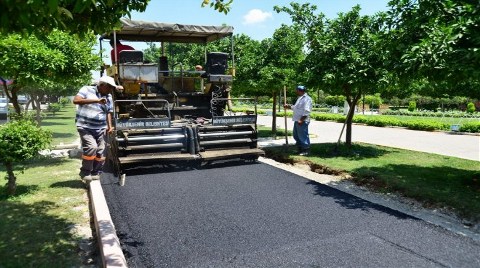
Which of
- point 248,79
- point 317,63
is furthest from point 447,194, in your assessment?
point 248,79

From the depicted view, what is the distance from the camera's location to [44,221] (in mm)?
4363

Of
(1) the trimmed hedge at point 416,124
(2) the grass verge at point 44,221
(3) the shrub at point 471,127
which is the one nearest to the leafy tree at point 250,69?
(2) the grass verge at point 44,221

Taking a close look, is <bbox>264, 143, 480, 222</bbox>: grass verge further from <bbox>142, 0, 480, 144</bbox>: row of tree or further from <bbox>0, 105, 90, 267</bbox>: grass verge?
<bbox>0, 105, 90, 267</bbox>: grass verge

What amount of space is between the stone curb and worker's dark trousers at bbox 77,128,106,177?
987mm

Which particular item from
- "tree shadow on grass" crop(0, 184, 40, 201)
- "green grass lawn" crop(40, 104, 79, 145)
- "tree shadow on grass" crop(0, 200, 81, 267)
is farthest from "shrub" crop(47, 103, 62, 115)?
"tree shadow on grass" crop(0, 200, 81, 267)

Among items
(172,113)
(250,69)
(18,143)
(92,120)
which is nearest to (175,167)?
(172,113)

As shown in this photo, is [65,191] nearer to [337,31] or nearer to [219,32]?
[219,32]

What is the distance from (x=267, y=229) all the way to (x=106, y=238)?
173cm

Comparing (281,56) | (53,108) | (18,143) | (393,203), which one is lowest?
(393,203)

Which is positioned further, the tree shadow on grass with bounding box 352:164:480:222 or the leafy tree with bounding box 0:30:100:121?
the leafy tree with bounding box 0:30:100:121

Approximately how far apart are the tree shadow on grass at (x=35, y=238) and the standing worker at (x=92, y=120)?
3.63 ft

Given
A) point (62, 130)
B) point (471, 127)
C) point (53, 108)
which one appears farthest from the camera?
point (53, 108)

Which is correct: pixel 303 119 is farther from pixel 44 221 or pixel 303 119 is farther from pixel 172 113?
pixel 44 221

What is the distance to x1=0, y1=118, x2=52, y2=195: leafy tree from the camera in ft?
16.6
